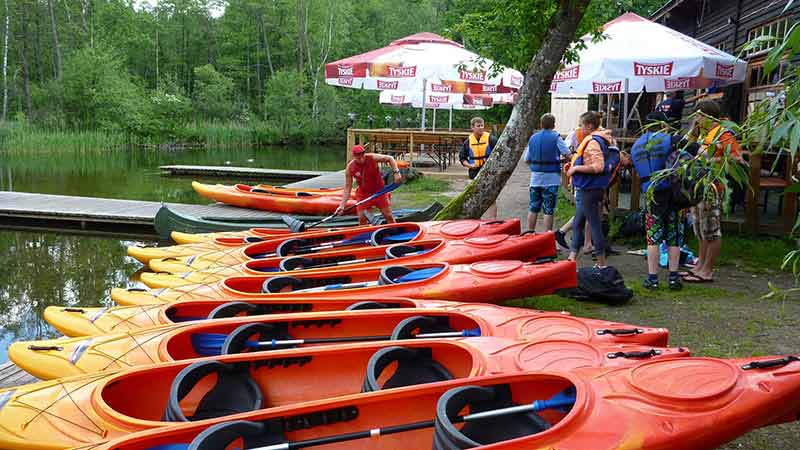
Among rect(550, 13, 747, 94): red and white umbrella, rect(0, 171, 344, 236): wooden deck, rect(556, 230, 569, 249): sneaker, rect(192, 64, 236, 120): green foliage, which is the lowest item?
rect(0, 171, 344, 236): wooden deck

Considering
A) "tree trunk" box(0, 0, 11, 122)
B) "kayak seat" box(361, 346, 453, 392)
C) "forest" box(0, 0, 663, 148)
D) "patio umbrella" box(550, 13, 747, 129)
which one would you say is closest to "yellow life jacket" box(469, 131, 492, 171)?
"patio umbrella" box(550, 13, 747, 129)

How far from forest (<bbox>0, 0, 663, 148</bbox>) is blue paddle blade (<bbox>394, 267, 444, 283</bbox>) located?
2298cm

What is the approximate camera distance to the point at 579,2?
6844 millimetres

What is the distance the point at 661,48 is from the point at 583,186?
3746 mm

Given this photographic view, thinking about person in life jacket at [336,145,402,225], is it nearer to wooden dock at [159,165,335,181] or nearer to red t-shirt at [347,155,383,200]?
red t-shirt at [347,155,383,200]

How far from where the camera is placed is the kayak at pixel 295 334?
3.97 m

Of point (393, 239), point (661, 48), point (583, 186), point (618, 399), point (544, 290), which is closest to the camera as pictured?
point (618, 399)

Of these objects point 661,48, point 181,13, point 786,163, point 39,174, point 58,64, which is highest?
point 181,13

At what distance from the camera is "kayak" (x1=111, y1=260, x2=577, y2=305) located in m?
5.30

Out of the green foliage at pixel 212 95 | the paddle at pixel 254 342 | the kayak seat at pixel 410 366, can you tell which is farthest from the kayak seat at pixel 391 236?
the green foliage at pixel 212 95

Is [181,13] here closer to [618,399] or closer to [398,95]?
[398,95]

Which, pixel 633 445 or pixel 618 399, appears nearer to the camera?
pixel 633 445

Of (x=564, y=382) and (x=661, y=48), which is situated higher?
(x=661, y=48)

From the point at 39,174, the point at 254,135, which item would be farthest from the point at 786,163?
the point at 254,135
